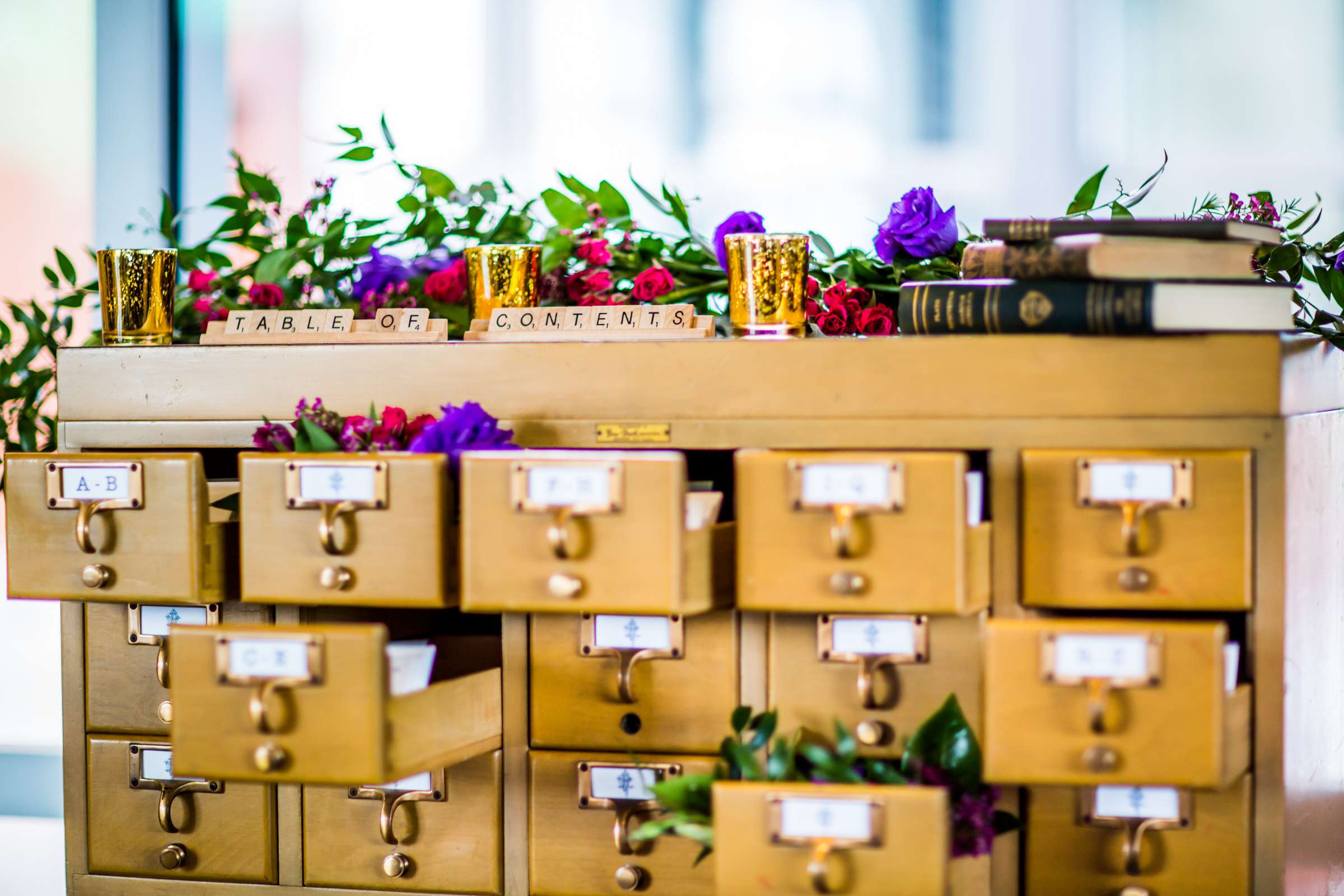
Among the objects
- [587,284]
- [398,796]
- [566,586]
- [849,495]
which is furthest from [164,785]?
[849,495]

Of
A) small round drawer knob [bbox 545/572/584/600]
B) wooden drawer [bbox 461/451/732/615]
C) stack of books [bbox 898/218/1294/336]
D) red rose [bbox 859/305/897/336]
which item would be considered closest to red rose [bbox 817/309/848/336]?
red rose [bbox 859/305/897/336]

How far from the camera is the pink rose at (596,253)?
1.87 metres

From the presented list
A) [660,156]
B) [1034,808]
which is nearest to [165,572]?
[1034,808]

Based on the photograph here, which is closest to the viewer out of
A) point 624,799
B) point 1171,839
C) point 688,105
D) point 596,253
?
point 1171,839

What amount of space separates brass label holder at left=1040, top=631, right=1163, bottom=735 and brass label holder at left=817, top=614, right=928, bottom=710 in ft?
0.71

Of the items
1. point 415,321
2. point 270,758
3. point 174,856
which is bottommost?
point 174,856

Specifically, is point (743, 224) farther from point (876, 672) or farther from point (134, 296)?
point (134, 296)

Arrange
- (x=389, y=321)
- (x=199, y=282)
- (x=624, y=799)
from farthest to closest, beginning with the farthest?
(x=199, y=282) → (x=389, y=321) → (x=624, y=799)

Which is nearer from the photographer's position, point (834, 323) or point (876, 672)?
point (876, 672)

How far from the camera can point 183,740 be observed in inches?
52.9

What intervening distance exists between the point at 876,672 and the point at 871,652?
2 cm

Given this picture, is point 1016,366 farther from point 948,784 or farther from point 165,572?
point 165,572

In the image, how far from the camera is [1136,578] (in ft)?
4.53

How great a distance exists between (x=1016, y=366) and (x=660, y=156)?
1265 millimetres
